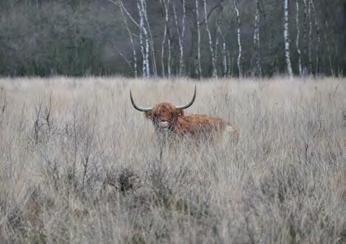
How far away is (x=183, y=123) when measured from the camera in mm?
5949

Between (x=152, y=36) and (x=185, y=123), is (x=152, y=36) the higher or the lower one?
the higher one

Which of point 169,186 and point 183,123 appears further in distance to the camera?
point 183,123

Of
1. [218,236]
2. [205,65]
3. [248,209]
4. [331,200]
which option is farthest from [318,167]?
[205,65]

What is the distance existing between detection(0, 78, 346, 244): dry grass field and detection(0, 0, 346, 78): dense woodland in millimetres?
19843

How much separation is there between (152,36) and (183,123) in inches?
874

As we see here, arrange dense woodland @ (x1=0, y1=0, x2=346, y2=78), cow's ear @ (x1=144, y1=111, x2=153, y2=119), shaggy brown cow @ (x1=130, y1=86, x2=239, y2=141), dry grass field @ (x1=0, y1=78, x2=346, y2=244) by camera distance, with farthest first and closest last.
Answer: dense woodland @ (x1=0, y1=0, x2=346, y2=78), cow's ear @ (x1=144, y1=111, x2=153, y2=119), shaggy brown cow @ (x1=130, y1=86, x2=239, y2=141), dry grass field @ (x1=0, y1=78, x2=346, y2=244)

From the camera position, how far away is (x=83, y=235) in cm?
291

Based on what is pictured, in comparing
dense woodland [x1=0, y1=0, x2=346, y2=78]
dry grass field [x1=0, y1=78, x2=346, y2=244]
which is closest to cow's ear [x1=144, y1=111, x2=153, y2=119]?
dry grass field [x1=0, y1=78, x2=346, y2=244]

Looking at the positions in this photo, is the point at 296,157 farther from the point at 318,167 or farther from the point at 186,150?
the point at 186,150

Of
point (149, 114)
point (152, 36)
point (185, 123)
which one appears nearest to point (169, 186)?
point (185, 123)

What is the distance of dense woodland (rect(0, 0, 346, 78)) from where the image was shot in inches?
1008

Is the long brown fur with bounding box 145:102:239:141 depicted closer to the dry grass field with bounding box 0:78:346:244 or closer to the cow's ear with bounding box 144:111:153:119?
the cow's ear with bounding box 144:111:153:119

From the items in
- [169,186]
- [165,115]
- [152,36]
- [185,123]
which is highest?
[152,36]

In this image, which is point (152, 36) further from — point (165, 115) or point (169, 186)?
point (169, 186)
